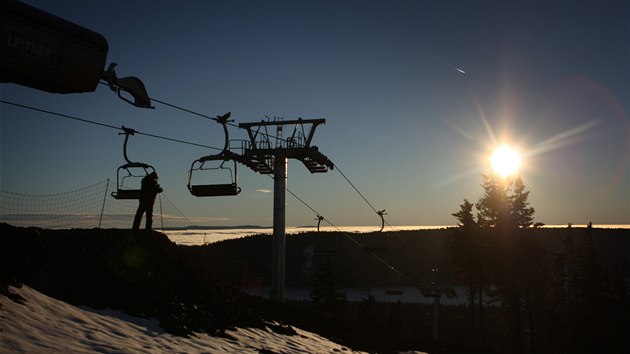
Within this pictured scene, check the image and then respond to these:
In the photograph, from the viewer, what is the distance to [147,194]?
56.9 ft

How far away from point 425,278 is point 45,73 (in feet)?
550

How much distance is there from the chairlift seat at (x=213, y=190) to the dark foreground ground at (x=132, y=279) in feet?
7.68

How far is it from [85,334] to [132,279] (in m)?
4.37

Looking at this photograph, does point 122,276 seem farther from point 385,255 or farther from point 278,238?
point 385,255

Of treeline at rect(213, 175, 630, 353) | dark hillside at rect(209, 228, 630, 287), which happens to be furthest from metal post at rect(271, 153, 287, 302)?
dark hillside at rect(209, 228, 630, 287)

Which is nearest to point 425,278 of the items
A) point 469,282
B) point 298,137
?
point 469,282

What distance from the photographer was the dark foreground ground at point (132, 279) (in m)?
12.2

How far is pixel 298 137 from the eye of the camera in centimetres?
2991

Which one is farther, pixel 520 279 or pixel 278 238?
pixel 520 279

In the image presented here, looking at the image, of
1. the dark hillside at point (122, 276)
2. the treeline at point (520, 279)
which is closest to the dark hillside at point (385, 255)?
the treeline at point (520, 279)

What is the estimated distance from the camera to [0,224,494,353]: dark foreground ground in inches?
482

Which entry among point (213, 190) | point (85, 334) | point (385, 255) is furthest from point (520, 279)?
point (385, 255)

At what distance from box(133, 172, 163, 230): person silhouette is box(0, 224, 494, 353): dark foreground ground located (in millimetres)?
740

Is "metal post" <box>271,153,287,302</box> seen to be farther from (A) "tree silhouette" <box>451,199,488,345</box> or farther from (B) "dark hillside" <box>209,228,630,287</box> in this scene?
(B) "dark hillside" <box>209,228,630,287</box>
